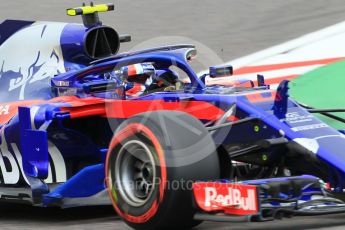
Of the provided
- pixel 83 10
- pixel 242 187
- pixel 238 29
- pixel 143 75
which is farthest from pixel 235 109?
pixel 238 29

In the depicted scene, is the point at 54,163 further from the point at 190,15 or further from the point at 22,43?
the point at 190,15

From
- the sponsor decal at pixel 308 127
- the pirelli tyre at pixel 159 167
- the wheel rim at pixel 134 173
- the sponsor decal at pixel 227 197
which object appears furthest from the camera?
the sponsor decal at pixel 308 127

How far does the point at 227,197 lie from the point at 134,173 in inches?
30.5

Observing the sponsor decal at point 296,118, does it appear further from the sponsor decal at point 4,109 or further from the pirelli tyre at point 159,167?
the sponsor decal at point 4,109

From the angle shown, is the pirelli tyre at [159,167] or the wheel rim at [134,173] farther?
the wheel rim at [134,173]

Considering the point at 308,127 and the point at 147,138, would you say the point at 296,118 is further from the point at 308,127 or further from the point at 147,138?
the point at 147,138

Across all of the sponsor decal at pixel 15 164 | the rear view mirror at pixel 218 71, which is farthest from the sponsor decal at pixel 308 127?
the sponsor decal at pixel 15 164

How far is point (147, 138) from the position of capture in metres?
5.50

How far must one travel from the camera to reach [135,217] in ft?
18.1

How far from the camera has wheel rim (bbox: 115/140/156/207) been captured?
5.57 metres

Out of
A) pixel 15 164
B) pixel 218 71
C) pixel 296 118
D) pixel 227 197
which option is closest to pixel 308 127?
pixel 296 118

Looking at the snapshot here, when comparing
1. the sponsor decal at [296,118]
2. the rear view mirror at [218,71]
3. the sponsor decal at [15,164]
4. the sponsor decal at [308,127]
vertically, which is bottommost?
the sponsor decal at [15,164]

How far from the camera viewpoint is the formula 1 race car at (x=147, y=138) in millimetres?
5332

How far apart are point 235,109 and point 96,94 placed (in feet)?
4.33
